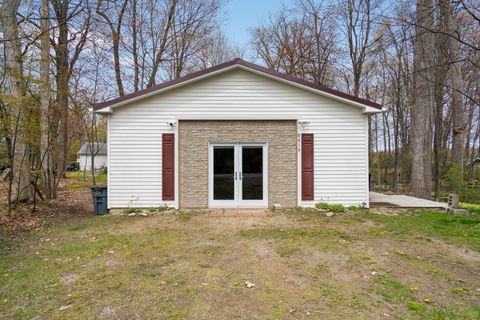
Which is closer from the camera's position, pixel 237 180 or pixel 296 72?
pixel 237 180

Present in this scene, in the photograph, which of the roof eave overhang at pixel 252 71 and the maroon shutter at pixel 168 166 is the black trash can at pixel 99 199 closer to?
the maroon shutter at pixel 168 166

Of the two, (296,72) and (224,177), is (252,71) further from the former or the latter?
(296,72)

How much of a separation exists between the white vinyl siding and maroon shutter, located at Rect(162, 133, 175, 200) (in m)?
0.14

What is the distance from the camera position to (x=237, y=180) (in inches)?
323

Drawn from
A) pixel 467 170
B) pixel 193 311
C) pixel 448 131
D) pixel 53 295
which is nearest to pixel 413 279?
pixel 193 311

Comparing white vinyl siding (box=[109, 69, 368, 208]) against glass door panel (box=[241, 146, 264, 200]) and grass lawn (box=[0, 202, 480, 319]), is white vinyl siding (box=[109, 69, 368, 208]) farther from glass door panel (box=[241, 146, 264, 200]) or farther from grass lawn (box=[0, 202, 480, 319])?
grass lawn (box=[0, 202, 480, 319])

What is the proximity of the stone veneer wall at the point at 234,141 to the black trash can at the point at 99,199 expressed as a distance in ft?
7.60

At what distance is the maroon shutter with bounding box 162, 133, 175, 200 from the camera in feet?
26.5

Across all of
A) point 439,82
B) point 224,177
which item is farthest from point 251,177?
point 439,82

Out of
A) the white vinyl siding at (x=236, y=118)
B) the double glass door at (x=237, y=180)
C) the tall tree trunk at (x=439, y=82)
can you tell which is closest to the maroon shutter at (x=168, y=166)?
the white vinyl siding at (x=236, y=118)

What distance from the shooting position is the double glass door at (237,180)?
26.9 ft

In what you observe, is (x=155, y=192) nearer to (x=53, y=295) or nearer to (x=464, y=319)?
(x=53, y=295)

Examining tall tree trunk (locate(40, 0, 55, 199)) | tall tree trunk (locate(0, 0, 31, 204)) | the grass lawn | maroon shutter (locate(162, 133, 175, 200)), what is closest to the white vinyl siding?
maroon shutter (locate(162, 133, 175, 200))

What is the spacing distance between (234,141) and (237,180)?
123cm
